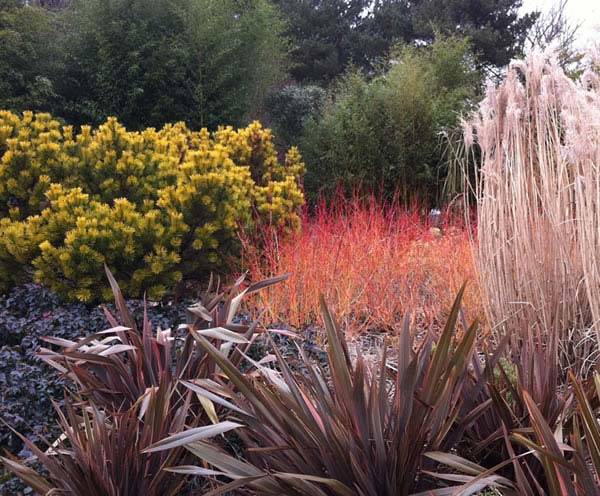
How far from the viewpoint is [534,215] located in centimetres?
318

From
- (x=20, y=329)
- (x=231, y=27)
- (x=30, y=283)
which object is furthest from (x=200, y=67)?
(x=20, y=329)

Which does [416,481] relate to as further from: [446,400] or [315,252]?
[315,252]

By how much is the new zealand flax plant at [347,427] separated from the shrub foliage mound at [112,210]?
96.1 inches

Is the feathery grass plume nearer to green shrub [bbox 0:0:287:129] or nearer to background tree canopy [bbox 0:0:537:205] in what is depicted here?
background tree canopy [bbox 0:0:537:205]

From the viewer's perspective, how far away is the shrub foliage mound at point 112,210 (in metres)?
4.02

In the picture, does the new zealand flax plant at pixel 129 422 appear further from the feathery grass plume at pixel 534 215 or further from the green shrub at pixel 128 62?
the green shrub at pixel 128 62

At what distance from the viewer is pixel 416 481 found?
1800 millimetres

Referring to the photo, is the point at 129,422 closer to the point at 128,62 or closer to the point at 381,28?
the point at 128,62

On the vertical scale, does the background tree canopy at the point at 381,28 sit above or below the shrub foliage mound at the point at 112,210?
above

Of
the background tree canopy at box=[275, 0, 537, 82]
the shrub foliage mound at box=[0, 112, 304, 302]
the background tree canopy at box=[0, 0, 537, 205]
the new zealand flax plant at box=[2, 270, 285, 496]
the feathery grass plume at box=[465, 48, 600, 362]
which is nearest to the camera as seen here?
the new zealand flax plant at box=[2, 270, 285, 496]

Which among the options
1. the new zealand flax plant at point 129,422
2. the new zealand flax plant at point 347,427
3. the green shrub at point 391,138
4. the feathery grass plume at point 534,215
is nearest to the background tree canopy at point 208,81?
the green shrub at point 391,138

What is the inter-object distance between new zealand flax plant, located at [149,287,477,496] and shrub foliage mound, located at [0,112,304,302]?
8.01 ft

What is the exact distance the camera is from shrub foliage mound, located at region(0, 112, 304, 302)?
4016 mm

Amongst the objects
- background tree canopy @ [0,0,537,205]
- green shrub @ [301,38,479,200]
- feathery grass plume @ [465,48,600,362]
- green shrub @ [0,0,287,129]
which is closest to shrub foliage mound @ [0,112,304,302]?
feathery grass plume @ [465,48,600,362]
